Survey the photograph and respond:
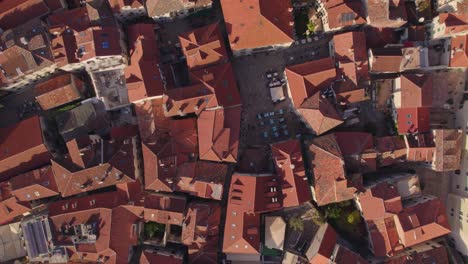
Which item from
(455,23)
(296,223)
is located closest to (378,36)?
(455,23)

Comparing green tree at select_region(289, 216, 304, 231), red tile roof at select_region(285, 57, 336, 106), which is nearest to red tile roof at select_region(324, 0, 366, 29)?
red tile roof at select_region(285, 57, 336, 106)

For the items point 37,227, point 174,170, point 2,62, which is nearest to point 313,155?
point 174,170

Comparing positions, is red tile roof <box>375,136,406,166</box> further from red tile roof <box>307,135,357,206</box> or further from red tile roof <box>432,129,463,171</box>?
red tile roof <box>307,135,357,206</box>

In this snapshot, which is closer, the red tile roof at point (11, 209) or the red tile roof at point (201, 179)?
the red tile roof at point (201, 179)

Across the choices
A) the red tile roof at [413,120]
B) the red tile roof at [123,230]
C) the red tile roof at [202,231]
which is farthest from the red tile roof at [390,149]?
the red tile roof at [123,230]

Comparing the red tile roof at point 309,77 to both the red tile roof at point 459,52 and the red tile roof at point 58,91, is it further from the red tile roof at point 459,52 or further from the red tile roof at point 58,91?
the red tile roof at point 58,91

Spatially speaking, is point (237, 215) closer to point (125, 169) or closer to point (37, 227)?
point (125, 169)
